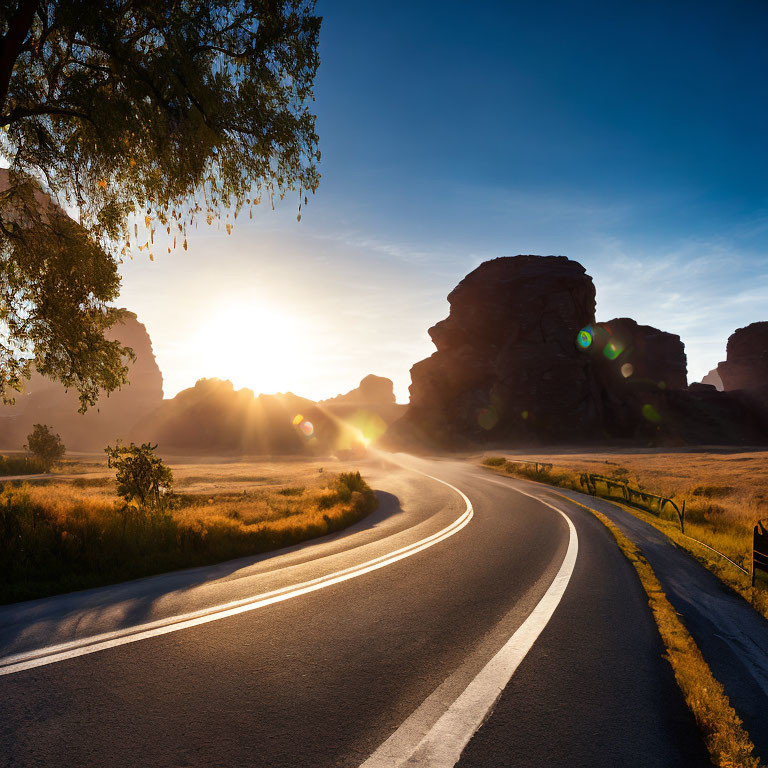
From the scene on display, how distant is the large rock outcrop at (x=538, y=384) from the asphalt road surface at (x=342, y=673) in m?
82.7

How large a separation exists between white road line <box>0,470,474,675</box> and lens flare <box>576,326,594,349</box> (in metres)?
93.3

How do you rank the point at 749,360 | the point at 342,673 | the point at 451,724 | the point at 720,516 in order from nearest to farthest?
the point at 451,724 < the point at 342,673 < the point at 720,516 < the point at 749,360

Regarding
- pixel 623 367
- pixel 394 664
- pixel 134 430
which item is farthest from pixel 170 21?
pixel 134 430

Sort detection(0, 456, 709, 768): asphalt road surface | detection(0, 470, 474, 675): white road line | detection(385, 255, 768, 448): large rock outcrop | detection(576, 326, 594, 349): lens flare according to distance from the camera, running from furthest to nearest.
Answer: detection(576, 326, 594, 349): lens flare, detection(385, 255, 768, 448): large rock outcrop, detection(0, 470, 474, 675): white road line, detection(0, 456, 709, 768): asphalt road surface

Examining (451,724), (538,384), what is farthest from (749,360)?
(451,724)

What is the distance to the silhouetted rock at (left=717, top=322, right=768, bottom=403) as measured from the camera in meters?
105

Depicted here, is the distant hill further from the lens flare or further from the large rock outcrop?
the lens flare

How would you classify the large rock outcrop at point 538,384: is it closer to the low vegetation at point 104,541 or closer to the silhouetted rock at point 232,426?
the silhouetted rock at point 232,426

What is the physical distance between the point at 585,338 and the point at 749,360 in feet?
188

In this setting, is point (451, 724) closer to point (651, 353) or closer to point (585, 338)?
point (585, 338)

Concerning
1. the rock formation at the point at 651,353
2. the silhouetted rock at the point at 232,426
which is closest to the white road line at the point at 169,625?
the silhouetted rock at the point at 232,426

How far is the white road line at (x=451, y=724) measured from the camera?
249 cm

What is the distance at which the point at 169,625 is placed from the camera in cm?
436

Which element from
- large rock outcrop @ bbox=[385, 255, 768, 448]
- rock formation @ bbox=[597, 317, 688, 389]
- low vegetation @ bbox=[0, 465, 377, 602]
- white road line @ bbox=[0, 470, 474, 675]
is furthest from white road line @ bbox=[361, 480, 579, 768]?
rock formation @ bbox=[597, 317, 688, 389]
